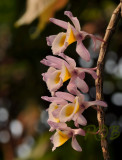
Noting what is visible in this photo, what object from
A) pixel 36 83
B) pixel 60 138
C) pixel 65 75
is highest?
pixel 65 75

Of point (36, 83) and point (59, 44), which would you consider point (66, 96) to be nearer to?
point (59, 44)

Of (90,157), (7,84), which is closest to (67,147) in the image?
(90,157)

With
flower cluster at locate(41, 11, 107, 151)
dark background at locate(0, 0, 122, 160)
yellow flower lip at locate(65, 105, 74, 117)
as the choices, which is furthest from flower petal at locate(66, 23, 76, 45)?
dark background at locate(0, 0, 122, 160)

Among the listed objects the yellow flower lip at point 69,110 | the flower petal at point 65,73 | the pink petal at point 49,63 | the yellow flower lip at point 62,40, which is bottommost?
the yellow flower lip at point 69,110

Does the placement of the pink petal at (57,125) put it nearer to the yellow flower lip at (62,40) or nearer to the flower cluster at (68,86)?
the flower cluster at (68,86)

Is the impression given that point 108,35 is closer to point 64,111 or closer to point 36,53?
point 64,111

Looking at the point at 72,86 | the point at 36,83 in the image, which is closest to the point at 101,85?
the point at 72,86

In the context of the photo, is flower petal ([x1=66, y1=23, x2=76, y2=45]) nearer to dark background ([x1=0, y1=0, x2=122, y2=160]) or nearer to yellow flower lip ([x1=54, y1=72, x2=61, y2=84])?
yellow flower lip ([x1=54, y1=72, x2=61, y2=84])

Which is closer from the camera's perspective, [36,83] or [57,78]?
[57,78]

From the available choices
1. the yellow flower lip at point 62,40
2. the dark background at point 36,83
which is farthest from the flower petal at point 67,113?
the dark background at point 36,83

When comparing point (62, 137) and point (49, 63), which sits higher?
point (49, 63)
